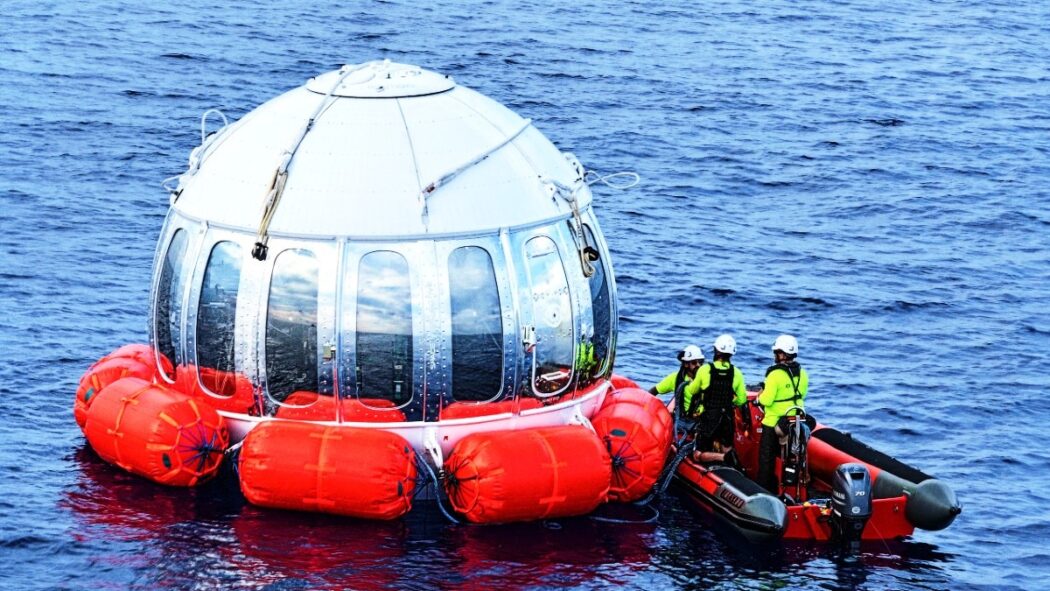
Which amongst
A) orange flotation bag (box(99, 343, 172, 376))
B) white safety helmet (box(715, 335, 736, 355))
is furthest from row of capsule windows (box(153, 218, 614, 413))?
white safety helmet (box(715, 335, 736, 355))

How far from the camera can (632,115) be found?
2282 inches

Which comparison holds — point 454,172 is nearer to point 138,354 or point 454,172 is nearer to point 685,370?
point 685,370

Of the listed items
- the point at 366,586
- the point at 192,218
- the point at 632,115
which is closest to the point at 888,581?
the point at 366,586

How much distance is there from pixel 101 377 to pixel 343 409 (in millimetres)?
4977

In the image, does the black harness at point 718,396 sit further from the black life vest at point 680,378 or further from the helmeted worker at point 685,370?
the black life vest at point 680,378

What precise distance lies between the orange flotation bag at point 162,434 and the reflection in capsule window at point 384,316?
268 centimetres

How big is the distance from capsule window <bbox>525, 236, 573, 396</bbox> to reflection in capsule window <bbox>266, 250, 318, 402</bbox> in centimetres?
342

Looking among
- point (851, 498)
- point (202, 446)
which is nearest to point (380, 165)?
point (202, 446)

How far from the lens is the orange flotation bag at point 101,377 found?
31.2 metres

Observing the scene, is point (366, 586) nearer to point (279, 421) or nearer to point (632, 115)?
point (279, 421)

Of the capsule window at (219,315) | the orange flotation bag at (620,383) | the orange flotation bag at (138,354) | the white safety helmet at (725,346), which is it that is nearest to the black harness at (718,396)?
the white safety helmet at (725,346)

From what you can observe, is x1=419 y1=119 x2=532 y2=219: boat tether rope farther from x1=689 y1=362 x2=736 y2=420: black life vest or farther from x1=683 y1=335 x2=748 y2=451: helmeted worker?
x1=689 y1=362 x2=736 y2=420: black life vest

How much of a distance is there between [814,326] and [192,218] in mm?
15953

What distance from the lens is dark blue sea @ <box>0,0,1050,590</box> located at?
28359 mm
